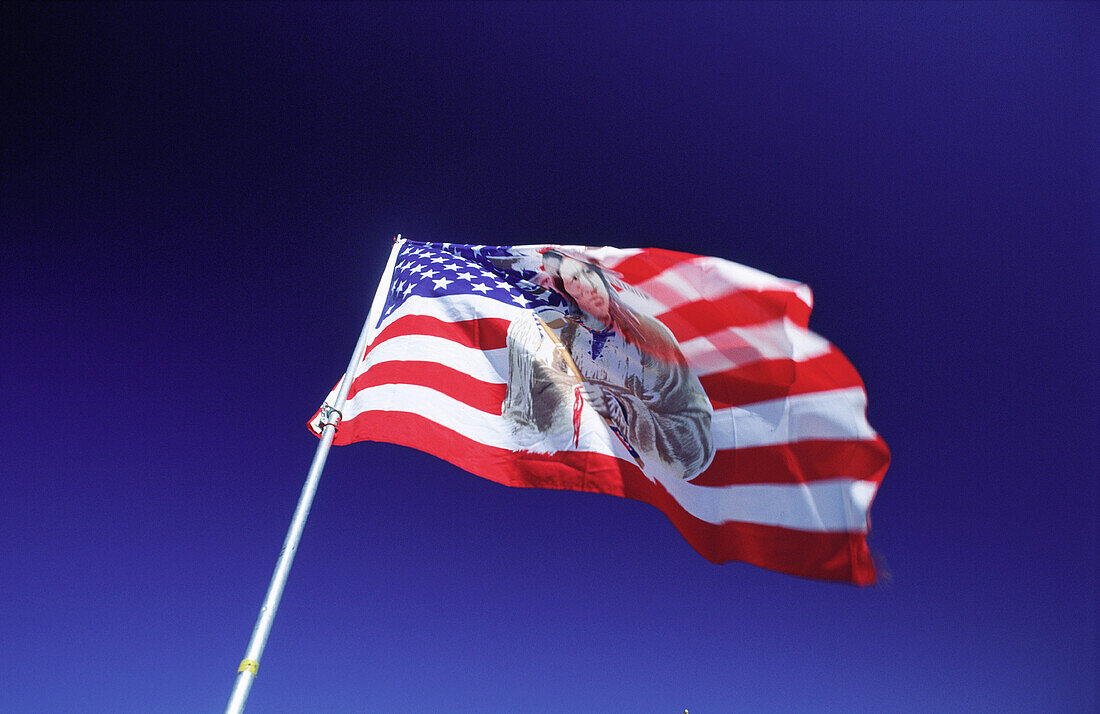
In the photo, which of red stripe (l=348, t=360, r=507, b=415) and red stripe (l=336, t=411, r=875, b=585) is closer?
red stripe (l=336, t=411, r=875, b=585)

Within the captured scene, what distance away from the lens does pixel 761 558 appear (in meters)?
5.10

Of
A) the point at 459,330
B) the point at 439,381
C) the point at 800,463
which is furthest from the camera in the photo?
the point at 459,330

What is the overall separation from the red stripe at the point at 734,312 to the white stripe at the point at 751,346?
2.1 inches

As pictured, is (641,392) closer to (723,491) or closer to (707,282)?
(723,491)

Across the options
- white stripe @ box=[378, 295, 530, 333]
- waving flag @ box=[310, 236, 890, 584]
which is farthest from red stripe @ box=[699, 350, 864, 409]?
white stripe @ box=[378, 295, 530, 333]

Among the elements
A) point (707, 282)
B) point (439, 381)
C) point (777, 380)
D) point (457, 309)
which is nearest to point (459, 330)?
point (457, 309)

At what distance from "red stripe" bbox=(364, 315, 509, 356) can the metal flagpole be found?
0.43 meters

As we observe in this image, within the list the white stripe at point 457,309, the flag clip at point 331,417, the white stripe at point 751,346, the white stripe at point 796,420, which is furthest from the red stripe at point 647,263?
the flag clip at point 331,417

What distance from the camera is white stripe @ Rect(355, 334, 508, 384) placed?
6.42m

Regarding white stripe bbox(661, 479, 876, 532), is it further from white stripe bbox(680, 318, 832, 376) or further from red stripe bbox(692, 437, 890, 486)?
white stripe bbox(680, 318, 832, 376)

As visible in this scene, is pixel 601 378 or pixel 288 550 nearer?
pixel 288 550

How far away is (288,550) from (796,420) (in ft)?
13.2

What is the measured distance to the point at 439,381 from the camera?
6.39 m

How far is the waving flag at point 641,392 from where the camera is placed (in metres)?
4.77
